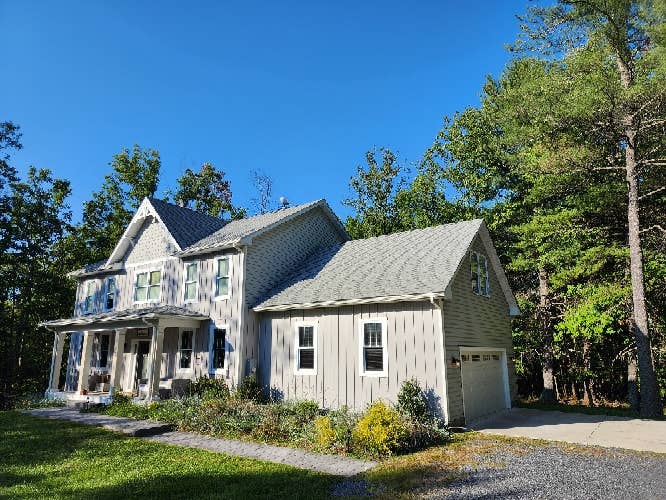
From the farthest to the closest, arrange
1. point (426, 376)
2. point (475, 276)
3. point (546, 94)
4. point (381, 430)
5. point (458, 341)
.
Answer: point (546, 94) < point (475, 276) < point (458, 341) < point (426, 376) < point (381, 430)

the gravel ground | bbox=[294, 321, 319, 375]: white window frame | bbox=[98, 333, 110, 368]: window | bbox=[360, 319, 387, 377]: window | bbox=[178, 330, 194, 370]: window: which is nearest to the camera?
the gravel ground

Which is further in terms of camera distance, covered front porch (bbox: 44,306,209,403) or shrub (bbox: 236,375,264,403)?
covered front porch (bbox: 44,306,209,403)

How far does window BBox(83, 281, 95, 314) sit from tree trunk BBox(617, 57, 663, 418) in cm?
2506

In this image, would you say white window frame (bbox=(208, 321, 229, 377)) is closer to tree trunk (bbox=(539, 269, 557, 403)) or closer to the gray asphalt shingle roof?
the gray asphalt shingle roof

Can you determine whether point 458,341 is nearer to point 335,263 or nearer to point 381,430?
point 381,430

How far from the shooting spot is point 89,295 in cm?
2367

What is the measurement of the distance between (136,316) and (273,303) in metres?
5.33

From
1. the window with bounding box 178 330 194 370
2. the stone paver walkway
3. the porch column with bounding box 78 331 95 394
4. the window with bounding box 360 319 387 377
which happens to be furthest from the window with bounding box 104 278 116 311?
the window with bounding box 360 319 387 377

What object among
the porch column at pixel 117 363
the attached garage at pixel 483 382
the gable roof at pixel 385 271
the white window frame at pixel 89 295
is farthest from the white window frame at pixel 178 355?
the attached garage at pixel 483 382

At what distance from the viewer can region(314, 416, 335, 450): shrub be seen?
1006 cm

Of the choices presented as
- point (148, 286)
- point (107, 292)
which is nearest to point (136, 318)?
point (148, 286)

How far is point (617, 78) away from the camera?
1628cm

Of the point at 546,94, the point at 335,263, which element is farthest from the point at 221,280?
the point at 546,94

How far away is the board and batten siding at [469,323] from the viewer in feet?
41.0
